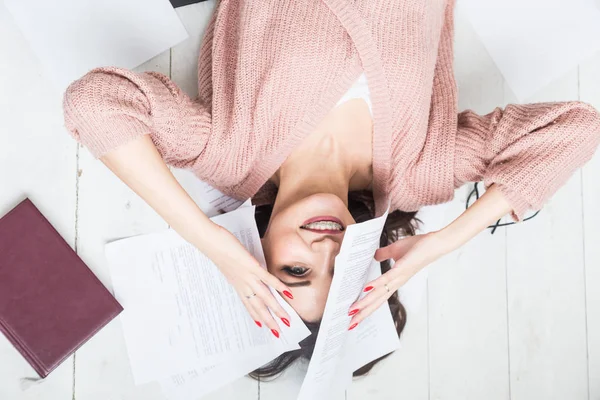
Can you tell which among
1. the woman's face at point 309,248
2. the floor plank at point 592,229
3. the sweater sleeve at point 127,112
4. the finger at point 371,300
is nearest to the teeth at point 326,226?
the woman's face at point 309,248

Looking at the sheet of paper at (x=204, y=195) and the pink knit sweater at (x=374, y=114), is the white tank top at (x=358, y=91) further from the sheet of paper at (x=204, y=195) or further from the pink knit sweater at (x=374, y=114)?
the sheet of paper at (x=204, y=195)

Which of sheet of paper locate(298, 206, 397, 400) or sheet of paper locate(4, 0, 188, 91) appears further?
sheet of paper locate(4, 0, 188, 91)

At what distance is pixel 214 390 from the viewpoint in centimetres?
93

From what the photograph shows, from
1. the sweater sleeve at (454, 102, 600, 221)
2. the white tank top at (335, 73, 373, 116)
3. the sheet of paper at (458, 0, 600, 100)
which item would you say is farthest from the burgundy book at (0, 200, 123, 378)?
the sheet of paper at (458, 0, 600, 100)

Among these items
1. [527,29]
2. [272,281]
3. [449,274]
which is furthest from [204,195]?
[527,29]

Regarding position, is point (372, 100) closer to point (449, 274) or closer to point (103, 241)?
point (449, 274)

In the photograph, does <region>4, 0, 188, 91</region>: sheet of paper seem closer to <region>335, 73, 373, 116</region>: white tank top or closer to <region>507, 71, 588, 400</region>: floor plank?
<region>335, 73, 373, 116</region>: white tank top

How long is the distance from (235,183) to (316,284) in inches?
9.0

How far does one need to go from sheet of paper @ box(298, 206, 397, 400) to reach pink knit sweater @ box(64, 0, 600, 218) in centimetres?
17

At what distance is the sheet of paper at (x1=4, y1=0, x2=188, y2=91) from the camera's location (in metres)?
0.90

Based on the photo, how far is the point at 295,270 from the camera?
0.75 meters

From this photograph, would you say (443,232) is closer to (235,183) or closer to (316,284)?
(316,284)

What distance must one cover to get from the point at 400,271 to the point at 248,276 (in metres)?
0.22

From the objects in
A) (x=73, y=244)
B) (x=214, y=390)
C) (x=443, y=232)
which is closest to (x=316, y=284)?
(x=443, y=232)
